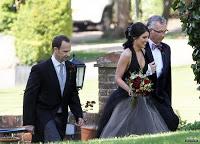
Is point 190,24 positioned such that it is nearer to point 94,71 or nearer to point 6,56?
point 94,71

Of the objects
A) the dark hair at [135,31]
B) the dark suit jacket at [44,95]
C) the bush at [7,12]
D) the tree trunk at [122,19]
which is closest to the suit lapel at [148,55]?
the dark hair at [135,31]

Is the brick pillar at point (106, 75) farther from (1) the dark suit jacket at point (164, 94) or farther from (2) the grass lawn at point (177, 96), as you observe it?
(2) the grass lawn at point (177, 96)

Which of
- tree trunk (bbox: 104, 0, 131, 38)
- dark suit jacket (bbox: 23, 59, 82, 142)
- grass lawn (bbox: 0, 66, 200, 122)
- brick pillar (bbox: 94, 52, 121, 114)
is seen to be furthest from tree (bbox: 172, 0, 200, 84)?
tree trunk (bbox: 104, 0, 131, 38)

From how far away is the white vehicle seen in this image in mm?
38250

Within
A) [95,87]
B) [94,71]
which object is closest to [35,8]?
[94,71]

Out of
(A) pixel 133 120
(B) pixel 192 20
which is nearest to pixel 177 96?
(B) pixel 192 20

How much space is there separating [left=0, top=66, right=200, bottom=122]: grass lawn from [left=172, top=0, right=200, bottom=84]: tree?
3.88 meters

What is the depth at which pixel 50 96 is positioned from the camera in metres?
9.45

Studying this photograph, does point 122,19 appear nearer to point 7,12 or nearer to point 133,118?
point 7,12

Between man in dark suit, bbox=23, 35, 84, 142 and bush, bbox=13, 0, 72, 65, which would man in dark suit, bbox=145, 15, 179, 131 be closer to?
man in dark suit, bbox=23, 35, 84, 142

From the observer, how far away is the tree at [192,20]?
384 inches

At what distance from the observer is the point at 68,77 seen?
948cm

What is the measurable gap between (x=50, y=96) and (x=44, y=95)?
8 cm

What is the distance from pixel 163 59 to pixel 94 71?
12.7m
